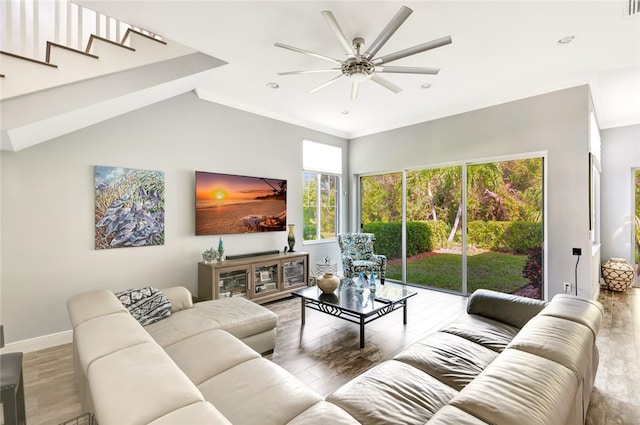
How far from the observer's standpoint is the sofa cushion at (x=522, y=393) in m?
0.99

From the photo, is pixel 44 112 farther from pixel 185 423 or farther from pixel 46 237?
pixel 185 423

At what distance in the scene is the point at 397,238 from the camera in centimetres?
555

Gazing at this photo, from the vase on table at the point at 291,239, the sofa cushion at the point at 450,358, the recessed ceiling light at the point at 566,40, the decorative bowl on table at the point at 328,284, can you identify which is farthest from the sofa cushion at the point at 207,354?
the recessed ceiling light at the point at 566,40

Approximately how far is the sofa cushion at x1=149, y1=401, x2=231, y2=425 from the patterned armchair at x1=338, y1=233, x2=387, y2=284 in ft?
13.1

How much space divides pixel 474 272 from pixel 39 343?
18.2ft

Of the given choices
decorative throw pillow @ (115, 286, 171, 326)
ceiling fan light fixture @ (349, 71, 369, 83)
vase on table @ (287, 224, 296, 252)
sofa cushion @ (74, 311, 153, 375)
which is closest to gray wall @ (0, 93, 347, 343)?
vase on table @ (287, 224, 296, 252)

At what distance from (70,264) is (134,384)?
2728 mm

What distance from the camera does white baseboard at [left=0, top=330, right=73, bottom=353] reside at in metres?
2.73

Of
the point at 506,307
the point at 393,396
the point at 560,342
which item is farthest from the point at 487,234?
the point at 393,396

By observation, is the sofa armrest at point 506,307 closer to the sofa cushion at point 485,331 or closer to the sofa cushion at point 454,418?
the sofa cushion at point 485,331

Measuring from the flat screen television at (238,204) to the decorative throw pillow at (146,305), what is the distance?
1.49 meters

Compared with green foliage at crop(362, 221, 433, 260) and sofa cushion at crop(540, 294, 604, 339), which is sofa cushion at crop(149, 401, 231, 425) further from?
green foliage at crop(362, 221, 433, 260)

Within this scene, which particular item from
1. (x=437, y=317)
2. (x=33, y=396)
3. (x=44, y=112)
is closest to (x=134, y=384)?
(x=33, y=396)

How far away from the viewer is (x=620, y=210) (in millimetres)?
5094
